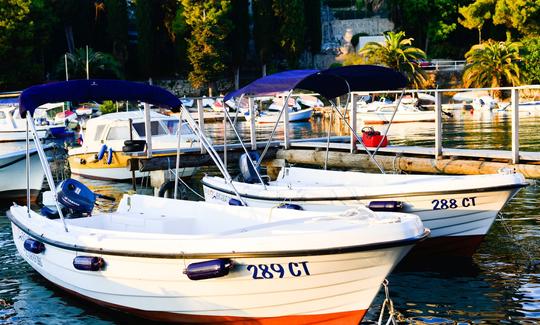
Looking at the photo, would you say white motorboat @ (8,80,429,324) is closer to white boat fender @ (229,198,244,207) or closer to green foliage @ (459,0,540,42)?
white boat fender @ (229,198,244,207)

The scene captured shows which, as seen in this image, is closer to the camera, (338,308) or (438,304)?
(338,308)

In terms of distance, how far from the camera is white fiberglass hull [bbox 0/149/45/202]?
819 inches

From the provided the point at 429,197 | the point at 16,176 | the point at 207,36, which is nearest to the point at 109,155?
the point at 16,176

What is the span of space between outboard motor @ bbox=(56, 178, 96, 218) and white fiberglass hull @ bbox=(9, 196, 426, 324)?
99.6 inches

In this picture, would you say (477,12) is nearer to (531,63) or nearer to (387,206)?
(531,63)

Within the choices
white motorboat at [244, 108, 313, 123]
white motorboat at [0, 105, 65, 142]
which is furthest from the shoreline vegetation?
white motorboat at [0, 105, 65, 142]

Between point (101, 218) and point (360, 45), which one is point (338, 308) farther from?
point (360, 45)

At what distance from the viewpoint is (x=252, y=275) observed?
8.64 meters

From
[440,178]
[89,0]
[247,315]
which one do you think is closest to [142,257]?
[247,315]

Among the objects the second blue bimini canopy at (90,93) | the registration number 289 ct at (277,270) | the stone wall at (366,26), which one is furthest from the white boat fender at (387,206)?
the stone wall at (366,26)

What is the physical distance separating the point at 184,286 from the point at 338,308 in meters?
1.71

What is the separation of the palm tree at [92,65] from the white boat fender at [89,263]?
55004 millimetres

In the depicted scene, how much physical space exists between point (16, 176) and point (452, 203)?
42.2ft

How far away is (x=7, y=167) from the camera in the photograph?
68.3 ft
